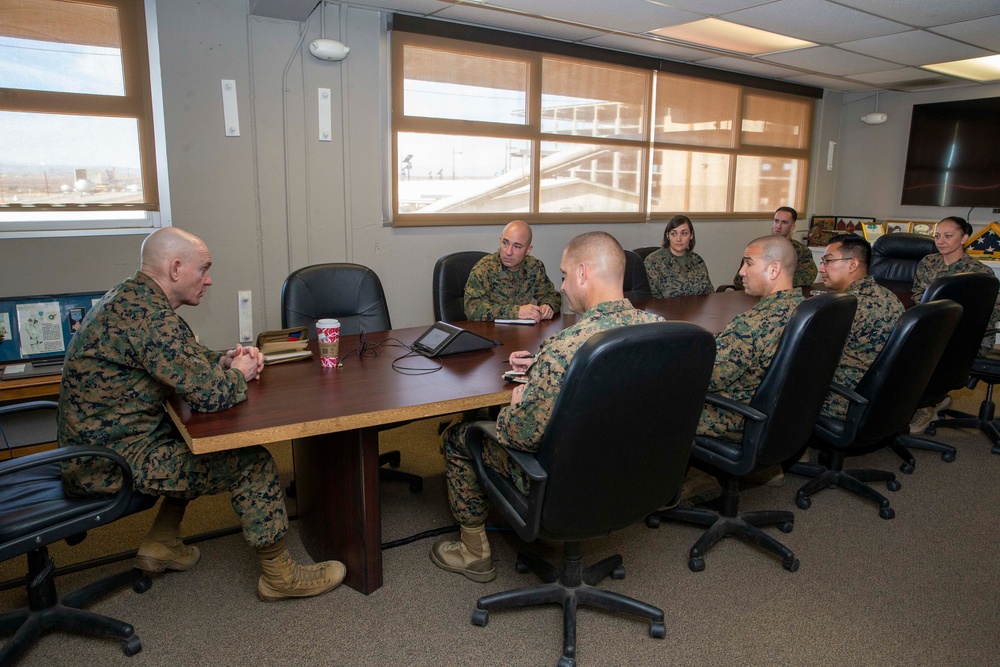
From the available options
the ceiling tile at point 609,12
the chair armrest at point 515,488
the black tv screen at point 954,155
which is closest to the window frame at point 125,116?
the ceiling tile at point 609,12

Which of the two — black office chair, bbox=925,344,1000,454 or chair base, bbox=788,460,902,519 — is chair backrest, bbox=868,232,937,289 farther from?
chair base, bbox=788,460,902,519

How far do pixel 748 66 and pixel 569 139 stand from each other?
1.87m

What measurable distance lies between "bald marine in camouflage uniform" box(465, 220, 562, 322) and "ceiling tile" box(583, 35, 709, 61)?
2109 mm

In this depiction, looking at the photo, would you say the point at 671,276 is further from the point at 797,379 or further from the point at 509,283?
the point at 797,379

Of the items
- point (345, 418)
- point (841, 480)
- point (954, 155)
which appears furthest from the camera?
point (954, 155)

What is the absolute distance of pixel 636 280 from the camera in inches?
177

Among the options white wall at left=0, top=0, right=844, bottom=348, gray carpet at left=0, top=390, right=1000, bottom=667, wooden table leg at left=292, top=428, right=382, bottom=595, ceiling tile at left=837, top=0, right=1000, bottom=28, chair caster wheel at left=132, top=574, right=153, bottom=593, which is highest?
ceiling tile at left=837, top=0, right=1000, bottom=28

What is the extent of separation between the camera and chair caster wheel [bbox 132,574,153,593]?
2.32m

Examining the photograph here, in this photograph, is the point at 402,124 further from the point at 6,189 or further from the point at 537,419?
the point at 537,419

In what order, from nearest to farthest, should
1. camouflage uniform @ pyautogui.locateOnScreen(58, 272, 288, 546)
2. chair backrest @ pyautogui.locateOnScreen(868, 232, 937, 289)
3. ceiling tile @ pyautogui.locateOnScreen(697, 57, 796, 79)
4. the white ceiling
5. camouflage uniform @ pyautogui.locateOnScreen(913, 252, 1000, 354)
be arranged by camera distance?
camouflage uniform @ pyautogui.locateOnScreen(58, 272, 288, 546)
the white ceiling
camouflage uniform @ pyautogui.locateOnScreen(913, 252, 1000, 354)
chair backrest @ pyautogui.locateOnScreen(868, 232, 937, 289)
ceiling tile @ pyautogui.locateOnScreen(697, 57, 796, 79)

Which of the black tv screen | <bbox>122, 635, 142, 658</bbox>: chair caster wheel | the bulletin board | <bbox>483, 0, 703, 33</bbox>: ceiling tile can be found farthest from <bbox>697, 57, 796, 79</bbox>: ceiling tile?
<bbox>122, 635, 142, 658</bbox>: chair caster wheel

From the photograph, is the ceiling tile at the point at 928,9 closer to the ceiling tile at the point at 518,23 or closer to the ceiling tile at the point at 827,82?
the ceiling tile at the point at 518,23

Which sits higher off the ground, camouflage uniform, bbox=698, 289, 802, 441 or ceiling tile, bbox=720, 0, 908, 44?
ceiling tile, bbox=720, 0, 908, 44

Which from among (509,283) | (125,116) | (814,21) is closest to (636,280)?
(509,283)
